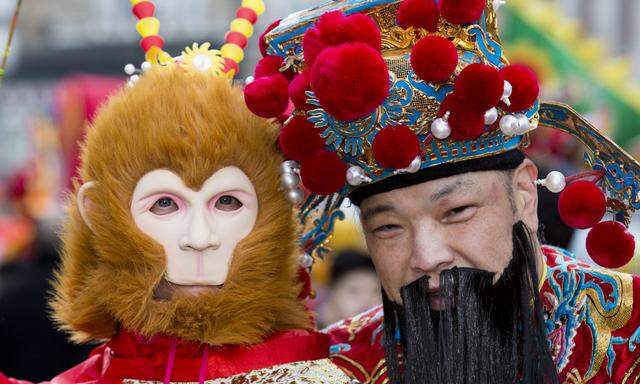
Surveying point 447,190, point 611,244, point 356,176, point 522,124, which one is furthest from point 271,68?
point 611,244

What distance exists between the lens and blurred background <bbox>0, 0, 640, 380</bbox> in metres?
4.70

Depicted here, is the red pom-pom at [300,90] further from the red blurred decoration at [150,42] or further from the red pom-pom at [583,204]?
the red pom-pom at [583,204]

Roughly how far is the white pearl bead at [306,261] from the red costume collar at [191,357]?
0.99 feet

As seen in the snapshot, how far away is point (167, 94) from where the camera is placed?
2885 mm

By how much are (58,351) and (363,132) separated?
7.67ft

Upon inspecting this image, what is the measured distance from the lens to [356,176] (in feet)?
9.46

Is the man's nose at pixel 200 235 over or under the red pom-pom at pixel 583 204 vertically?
under

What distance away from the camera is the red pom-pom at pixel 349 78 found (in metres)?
2.57

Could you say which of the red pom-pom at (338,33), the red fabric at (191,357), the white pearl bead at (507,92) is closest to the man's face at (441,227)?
the white pearl bead at (507,92)

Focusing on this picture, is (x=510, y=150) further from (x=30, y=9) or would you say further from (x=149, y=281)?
(x=30, y=9)

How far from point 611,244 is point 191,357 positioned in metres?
1.21

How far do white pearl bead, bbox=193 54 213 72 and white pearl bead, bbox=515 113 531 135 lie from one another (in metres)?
0.88

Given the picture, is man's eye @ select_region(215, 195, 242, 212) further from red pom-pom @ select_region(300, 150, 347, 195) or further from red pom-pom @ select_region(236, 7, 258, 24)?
red pom-pom @ select_region(236, 7, 258, 24)

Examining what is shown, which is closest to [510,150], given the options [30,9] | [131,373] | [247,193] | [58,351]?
[247,193]
